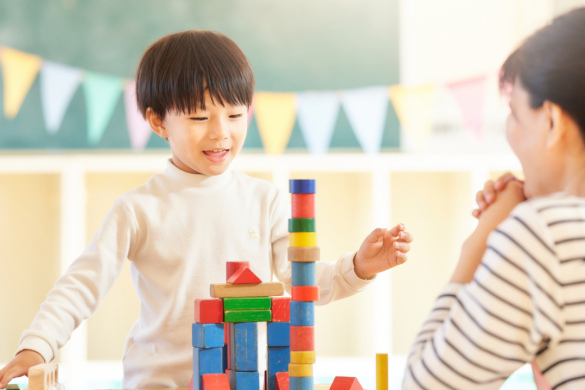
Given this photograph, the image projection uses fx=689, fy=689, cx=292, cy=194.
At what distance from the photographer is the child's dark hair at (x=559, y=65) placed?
602 mm

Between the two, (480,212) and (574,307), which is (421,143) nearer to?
(480,212)

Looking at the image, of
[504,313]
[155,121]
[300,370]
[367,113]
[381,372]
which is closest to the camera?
[504,313]

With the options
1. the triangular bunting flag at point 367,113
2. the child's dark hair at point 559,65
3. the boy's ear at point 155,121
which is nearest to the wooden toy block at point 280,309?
the child's dark hair at point 559,65

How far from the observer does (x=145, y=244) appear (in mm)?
1061

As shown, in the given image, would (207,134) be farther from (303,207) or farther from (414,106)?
(414,106)

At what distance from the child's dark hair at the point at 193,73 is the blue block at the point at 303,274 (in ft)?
1.33

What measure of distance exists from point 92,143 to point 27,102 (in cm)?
30

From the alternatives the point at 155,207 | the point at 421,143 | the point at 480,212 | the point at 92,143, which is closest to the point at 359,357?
the point at 421,143

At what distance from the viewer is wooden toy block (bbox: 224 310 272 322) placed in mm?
746

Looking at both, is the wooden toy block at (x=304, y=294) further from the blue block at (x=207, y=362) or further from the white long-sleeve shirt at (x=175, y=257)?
the white long-sleeve shirt at (x=175, y=257)

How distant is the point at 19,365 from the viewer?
81 cm

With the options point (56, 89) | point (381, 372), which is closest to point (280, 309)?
point (381, 372)

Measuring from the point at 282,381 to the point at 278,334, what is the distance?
0.05m

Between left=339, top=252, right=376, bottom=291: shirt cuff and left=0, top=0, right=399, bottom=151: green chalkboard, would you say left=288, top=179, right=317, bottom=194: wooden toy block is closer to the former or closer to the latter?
left=339, top=252, right=376, bottom=291: shirt cuff
